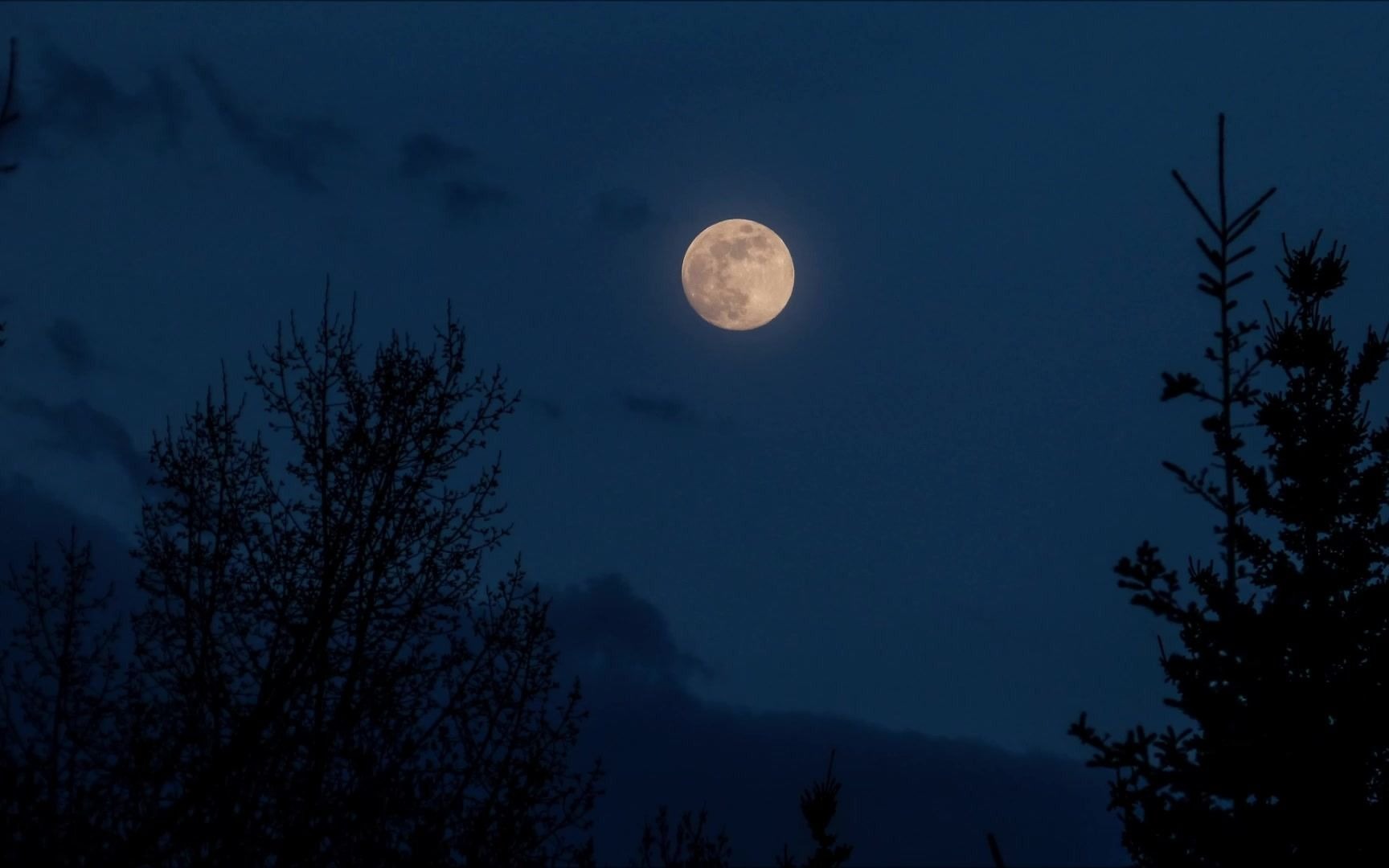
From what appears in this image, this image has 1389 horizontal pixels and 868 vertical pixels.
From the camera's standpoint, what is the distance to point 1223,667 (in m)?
11.9

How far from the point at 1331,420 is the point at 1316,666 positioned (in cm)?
400

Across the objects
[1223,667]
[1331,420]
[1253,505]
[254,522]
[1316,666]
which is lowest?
[254,522]

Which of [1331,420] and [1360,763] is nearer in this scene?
[1360,763]

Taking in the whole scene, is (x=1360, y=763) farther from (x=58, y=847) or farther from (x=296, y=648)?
(x=58, y=847)

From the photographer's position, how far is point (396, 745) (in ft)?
30.2

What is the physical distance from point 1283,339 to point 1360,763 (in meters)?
6.14

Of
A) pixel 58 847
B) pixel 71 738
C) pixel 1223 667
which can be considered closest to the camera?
pixel 58 847

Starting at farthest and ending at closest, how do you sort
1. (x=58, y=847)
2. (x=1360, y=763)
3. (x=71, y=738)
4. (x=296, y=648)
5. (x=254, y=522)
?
(x=1360, y=763), (x=254, y=522), (x=296, y=648), (x=71, y=738), (x=58, y=847)

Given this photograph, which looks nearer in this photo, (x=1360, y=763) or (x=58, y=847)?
(x=58, y=847)

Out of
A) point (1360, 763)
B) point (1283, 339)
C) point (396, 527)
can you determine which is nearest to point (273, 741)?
point (396, 527)

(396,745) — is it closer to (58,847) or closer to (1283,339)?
(58,847)

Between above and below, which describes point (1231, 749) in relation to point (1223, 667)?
below

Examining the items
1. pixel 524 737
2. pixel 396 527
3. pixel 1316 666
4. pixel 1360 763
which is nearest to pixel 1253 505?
pixel 1316 666

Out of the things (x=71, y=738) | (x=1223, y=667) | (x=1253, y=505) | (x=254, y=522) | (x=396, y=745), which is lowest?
(x=71, y=738)
